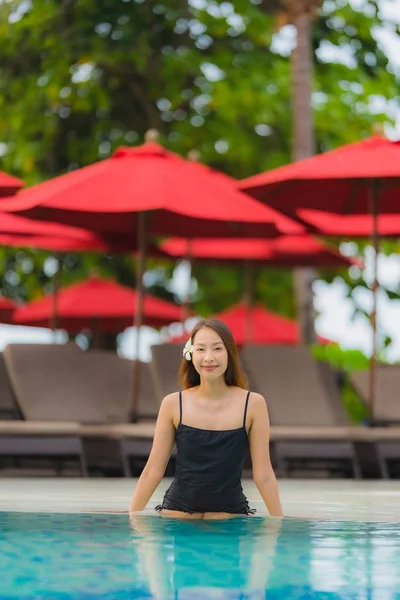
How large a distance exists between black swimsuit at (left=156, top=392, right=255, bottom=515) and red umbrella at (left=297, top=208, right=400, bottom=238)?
315 inches

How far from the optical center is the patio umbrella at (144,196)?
12211 mm

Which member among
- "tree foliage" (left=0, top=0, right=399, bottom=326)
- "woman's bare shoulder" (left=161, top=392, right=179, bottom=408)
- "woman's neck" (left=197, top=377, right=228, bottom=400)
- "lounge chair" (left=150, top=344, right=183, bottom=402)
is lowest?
"woman's bare shoulder" (left=161, top=392, right=179, bottom=408)

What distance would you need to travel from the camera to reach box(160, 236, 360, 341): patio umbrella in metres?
17.8

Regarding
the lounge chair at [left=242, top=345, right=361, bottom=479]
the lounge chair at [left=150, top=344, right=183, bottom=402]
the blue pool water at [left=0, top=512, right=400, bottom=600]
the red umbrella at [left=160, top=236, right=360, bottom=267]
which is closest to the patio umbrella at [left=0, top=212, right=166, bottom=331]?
the red umbrella at [left=160, top=236, right=360, bottom=267]

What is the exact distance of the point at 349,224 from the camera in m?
16.1

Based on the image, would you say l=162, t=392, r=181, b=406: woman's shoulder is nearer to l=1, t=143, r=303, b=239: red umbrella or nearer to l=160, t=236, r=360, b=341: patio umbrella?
l=1, t=143, r=303, b=239: red umbrella

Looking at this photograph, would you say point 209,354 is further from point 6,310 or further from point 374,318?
point 6,310

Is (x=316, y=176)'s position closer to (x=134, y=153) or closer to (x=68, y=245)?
(x=134, y=153)

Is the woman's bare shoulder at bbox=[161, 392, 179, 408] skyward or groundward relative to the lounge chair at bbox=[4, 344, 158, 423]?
groundward

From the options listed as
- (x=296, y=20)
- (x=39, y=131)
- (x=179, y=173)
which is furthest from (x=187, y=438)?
(x=39, y=131)

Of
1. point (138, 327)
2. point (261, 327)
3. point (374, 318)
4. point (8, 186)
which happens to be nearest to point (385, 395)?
point (374, 318)

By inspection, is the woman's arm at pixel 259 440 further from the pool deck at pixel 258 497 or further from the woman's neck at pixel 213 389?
the pool deck at pixel 258 497

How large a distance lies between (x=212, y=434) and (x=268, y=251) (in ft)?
37.2

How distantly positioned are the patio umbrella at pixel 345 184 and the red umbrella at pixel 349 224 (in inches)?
25.7
